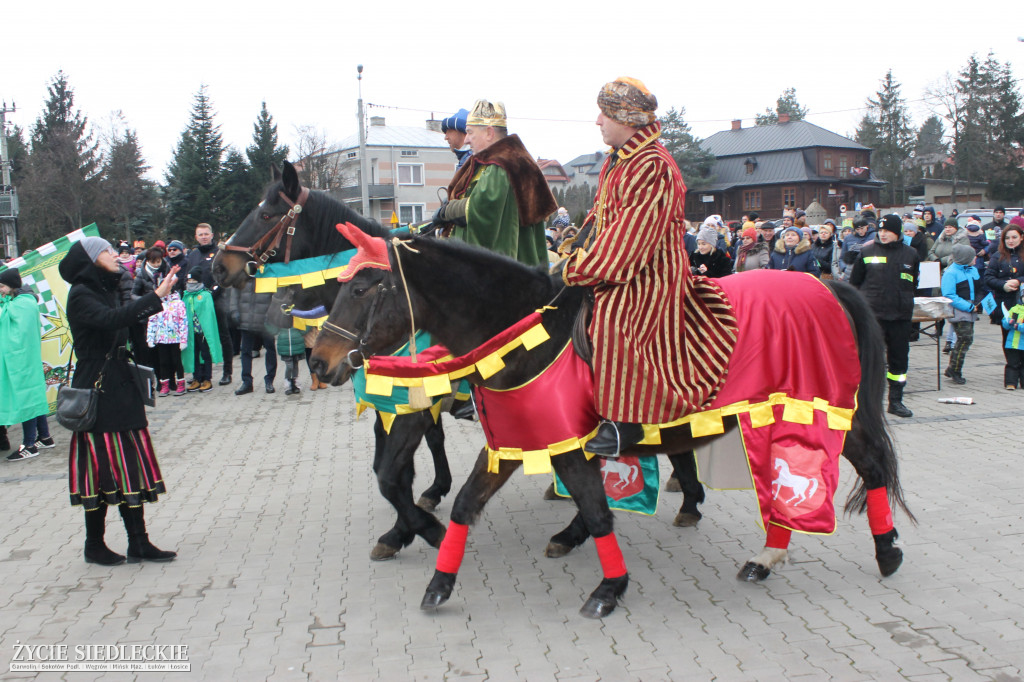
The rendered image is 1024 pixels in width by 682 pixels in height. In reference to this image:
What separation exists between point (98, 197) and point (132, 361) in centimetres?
3987

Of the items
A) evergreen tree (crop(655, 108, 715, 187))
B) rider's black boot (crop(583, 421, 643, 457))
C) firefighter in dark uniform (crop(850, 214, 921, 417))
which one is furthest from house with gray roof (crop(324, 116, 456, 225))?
rider's black boot (crop(583, 421, 643, 457))

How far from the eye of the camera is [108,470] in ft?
16.1

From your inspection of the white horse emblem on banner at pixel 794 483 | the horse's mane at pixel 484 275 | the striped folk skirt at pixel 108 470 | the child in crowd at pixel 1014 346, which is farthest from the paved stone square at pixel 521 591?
the child in crowd at pixel 1014 346

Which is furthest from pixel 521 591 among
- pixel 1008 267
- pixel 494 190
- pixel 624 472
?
pixel 1008 267

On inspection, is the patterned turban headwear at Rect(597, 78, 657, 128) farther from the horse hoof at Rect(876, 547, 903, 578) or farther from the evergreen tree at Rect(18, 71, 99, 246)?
the evergreen tree at Rect(18, 71, 99, 246)

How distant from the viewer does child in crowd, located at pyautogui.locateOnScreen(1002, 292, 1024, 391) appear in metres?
9.70

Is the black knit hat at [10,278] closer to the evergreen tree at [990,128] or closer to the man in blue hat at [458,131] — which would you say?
the man in blue hat at [458,131]

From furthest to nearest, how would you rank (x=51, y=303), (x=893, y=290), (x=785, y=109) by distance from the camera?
(x=785, y=109) < (x=51, y=303) < (x=893, y=290)

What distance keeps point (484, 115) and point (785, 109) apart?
3645 inches

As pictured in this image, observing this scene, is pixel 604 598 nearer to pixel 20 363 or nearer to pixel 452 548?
pixel 452 548

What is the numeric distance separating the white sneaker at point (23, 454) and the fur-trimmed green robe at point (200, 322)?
368cm

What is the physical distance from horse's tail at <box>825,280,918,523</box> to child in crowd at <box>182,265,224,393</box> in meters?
9.62

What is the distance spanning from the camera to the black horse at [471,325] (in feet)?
12.8

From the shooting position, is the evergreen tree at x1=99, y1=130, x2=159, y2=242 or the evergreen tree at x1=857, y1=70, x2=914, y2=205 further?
the evergreen tree at x1=857, y1=70, x2=914, y2=205
